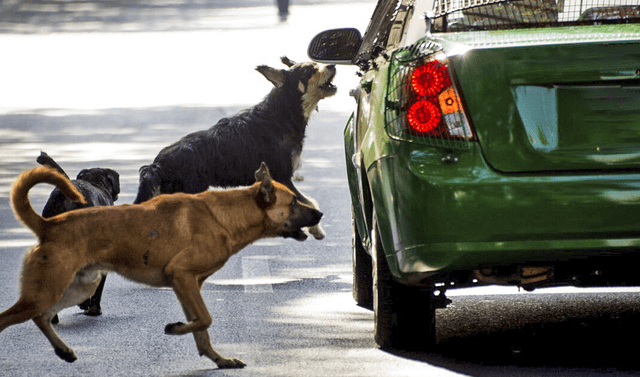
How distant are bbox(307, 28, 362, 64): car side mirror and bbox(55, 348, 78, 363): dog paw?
2257 millimetres

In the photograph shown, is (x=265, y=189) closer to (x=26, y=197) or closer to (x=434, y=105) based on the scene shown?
(x=26, y=197)

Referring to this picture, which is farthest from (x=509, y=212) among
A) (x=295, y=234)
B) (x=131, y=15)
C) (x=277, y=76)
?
(x=131, y=15)

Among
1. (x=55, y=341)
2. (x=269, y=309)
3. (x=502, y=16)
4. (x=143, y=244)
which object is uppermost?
(x=502, y=16)

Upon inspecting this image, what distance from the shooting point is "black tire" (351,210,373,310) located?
771 cm

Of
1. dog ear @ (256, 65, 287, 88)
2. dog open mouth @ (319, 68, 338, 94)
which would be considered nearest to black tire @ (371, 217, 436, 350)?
dog ear @ (256, 65, 287, 88)

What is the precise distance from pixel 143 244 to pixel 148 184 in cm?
373

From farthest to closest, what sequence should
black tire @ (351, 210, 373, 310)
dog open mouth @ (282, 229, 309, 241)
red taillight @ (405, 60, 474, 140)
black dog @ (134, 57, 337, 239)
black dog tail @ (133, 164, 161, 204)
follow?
black dog @ (134, 57, 337, 239) → black dog tail @ (133, 164, 161, 204) → black tire @ (351, 210, 373, 310) → dog open mouth @ (282, 229, 309, 241) → red taillight @ (405, 60, 474, 140)

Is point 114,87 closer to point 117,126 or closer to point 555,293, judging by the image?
point 117,126

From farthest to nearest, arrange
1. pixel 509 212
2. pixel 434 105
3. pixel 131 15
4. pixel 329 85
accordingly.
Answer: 1. pixel 131 15
2. pixel 329 85
3. pixel 434 105
4. pixel 509 212

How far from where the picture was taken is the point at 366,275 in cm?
776

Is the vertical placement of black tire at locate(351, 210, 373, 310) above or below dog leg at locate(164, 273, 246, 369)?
below

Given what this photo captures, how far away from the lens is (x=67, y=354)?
626cm

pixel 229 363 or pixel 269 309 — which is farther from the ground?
pixel 229 363

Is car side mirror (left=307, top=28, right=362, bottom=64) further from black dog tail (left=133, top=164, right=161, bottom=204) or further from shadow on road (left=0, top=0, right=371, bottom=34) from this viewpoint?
shadow on road (left=0, top=0, right=371, bottom=34)
